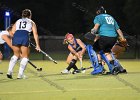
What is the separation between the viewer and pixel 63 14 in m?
61.4

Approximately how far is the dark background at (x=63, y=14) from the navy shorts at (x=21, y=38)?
40.3 meters

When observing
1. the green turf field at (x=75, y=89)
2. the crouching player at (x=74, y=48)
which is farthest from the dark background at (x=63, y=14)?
the green turf field at (x=75, y=89)

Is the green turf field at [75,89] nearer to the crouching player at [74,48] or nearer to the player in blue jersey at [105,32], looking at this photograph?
the player in blue jersey at [105,32]

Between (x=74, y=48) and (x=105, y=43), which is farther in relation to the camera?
(x=74, y=48)

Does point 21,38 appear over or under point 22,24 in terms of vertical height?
under

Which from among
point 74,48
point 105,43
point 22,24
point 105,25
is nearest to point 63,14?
point 74,48

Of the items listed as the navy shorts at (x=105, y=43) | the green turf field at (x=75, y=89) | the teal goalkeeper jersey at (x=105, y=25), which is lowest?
the green turf field at (x=75, y=89)

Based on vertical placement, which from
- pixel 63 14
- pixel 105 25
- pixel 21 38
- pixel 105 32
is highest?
pixel 63 14

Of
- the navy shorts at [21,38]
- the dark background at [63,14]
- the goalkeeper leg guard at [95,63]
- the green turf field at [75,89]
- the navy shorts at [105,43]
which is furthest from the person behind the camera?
the dark background at [63,14]

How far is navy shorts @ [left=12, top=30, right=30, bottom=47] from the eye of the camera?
11797mm

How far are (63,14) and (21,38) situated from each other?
4978cm

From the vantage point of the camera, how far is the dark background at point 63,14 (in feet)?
175

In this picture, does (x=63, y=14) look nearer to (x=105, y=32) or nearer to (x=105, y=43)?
(x=105, y=32)

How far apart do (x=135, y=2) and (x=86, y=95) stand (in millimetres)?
41719
